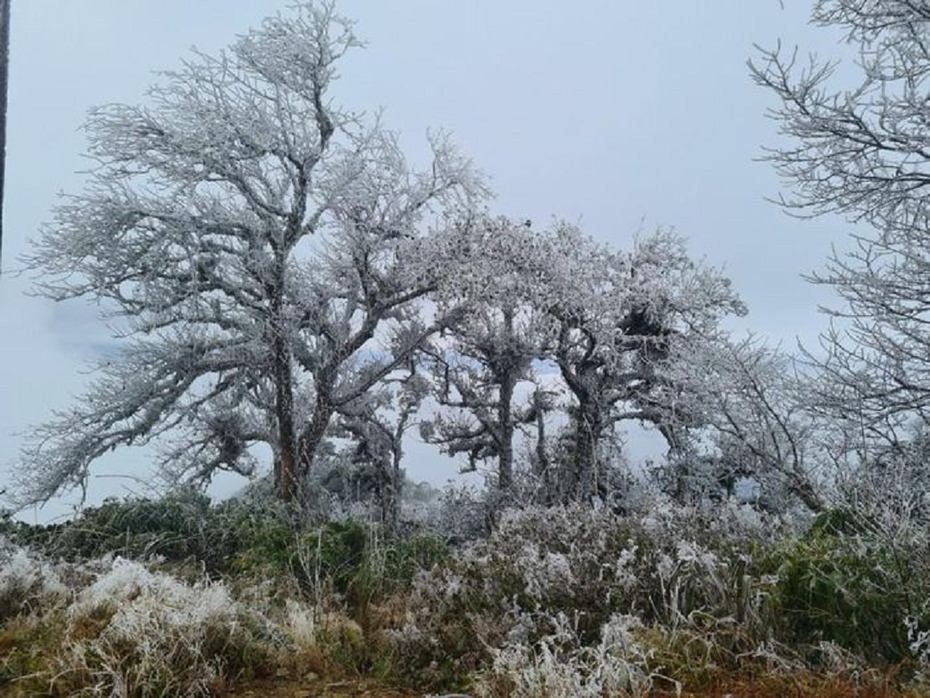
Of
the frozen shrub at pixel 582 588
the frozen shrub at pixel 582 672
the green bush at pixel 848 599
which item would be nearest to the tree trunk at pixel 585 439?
the frozen shrub at pixel 582 588

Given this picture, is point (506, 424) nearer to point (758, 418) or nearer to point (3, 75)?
point (758, 418)

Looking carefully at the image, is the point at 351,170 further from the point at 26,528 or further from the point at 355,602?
the point at 355,602

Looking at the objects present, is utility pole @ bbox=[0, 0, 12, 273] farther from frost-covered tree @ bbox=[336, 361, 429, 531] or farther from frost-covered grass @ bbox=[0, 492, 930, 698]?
frost-covered tree @ bbox=[336, 361, 429, 531]

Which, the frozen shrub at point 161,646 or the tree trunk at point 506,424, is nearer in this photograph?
the frozen shrub at point 161,646

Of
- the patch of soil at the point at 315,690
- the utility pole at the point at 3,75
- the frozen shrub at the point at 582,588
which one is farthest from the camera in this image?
the utility pole at the point at 3,75

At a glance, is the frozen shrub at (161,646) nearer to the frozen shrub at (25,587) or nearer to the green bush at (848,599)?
the frozen shrub at (25,587)

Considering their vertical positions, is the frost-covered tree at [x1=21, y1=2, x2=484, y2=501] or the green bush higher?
the frost-covered tree at [x1=21, y1=2, x2=484, y2=501]

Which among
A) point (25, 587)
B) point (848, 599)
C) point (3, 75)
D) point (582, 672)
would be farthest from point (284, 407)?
point (848, 599)

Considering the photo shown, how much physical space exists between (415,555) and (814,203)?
564 centimetres

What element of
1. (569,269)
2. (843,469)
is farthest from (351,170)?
(843,469)

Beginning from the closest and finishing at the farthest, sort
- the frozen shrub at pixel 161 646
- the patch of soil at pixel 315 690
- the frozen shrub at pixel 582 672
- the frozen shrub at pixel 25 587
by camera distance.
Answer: the frozen shrub at pixel 582 672 < the frozen shrub at pixel 161 646 < the patch of soil at pixel 315 690 < the frozen shrub at pixel 25 587

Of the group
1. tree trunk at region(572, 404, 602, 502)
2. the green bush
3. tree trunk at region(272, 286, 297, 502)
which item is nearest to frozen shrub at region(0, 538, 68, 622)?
the green bush

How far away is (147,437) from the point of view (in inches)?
655

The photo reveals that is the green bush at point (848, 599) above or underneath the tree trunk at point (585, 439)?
underneath
